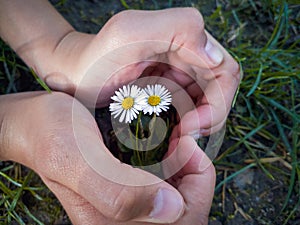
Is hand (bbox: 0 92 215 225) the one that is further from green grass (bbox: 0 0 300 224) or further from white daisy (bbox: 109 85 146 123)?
green grass (bbox: 0 0 300 224)

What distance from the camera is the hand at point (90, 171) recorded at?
873 millimetres

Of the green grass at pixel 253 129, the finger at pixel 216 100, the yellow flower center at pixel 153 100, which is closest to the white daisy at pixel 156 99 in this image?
the yellow flower center at pixel 153 100

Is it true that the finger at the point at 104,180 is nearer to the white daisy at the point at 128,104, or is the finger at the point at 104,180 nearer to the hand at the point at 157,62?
the white daisy at the point at 128,104

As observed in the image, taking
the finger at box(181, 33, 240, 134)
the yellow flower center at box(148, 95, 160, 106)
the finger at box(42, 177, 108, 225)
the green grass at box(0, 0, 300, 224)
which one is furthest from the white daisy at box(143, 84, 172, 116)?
the green grass at box(0, 0, 300, 224)

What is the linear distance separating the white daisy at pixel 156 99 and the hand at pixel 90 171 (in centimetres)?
11

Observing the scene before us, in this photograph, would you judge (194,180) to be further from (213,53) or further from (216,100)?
(213,53)

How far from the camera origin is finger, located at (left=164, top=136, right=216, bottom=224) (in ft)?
3.26

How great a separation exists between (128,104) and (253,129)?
0.52 m

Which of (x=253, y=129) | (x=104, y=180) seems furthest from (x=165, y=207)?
(x=253, y=129)

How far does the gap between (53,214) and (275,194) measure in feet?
1.98

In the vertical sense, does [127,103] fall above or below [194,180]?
above

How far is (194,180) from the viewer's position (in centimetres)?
102

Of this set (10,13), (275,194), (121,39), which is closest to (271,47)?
(275,194)

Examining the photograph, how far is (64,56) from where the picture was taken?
1.22 meters
